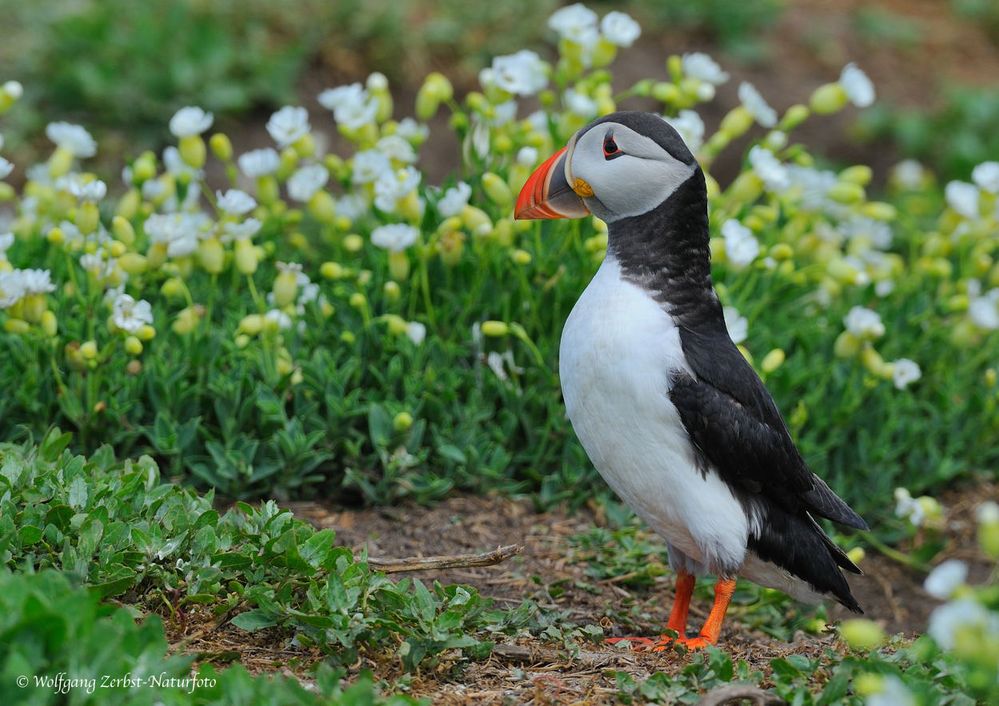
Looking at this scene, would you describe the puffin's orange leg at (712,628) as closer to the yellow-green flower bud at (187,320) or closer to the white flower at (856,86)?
the yellow-green flower bud at (187,320)

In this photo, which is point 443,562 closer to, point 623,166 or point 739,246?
point 623,166

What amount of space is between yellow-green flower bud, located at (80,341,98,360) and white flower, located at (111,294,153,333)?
106mm

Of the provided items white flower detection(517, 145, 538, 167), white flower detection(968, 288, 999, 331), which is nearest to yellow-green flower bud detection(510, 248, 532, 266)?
white flower detection(517, 145, 538, 167)

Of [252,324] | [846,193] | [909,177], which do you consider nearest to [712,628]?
[252,324]

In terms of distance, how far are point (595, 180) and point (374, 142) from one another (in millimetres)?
1676

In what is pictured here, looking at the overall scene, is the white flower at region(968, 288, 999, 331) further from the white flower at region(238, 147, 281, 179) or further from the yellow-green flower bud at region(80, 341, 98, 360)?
the yellow-green flower bud at region(80, 341, 98, 360)

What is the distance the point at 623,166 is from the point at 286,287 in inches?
57.5

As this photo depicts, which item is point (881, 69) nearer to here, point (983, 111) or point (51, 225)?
point (983, 111)

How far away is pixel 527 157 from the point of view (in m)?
4.32

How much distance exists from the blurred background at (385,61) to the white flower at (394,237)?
270cm

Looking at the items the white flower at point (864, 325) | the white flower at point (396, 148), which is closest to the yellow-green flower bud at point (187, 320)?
the white flower at point (396, 148)

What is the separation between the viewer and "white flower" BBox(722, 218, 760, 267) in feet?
13.8

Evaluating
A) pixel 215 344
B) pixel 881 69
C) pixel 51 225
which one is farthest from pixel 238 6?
pixel 881 69

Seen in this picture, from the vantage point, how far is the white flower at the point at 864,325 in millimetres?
4285
